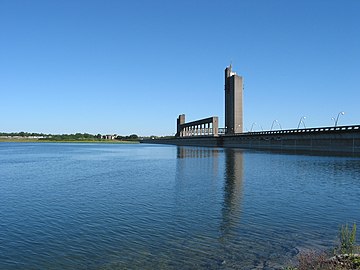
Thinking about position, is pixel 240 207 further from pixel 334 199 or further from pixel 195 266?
pixel 195 266

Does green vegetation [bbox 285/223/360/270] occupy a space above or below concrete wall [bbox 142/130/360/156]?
below

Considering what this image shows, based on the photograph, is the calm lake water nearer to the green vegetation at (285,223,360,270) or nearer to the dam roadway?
the green vegetation at (285,223,360,270)

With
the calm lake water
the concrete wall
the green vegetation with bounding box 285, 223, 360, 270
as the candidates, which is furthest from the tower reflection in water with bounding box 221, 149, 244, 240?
the concrete wall

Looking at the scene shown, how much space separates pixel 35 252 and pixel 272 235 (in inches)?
410

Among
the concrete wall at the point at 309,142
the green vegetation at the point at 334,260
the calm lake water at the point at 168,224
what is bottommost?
the calm lake water at the point at 168,224

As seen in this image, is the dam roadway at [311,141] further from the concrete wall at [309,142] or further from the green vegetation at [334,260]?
the green vegetation at [334,260]

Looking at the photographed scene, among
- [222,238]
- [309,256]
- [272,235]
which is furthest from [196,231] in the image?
[309,256]

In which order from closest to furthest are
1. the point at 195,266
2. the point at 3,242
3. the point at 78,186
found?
the point at 195,266 < the point at 3,242 < the point at 78,186

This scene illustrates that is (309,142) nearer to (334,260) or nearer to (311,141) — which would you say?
(311,141)

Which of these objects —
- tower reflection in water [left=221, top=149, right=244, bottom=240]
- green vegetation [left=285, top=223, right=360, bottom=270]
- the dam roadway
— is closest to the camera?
green vegetation [left=285, top=223, right=360, bottom=270]

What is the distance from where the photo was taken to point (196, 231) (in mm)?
17031

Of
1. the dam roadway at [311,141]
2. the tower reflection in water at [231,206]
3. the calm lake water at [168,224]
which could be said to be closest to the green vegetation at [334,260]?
the calm lake water at [168,224]

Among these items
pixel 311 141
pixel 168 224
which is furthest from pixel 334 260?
pixel 311 141

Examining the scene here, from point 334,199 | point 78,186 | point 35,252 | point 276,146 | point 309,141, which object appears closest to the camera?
point 35,252
